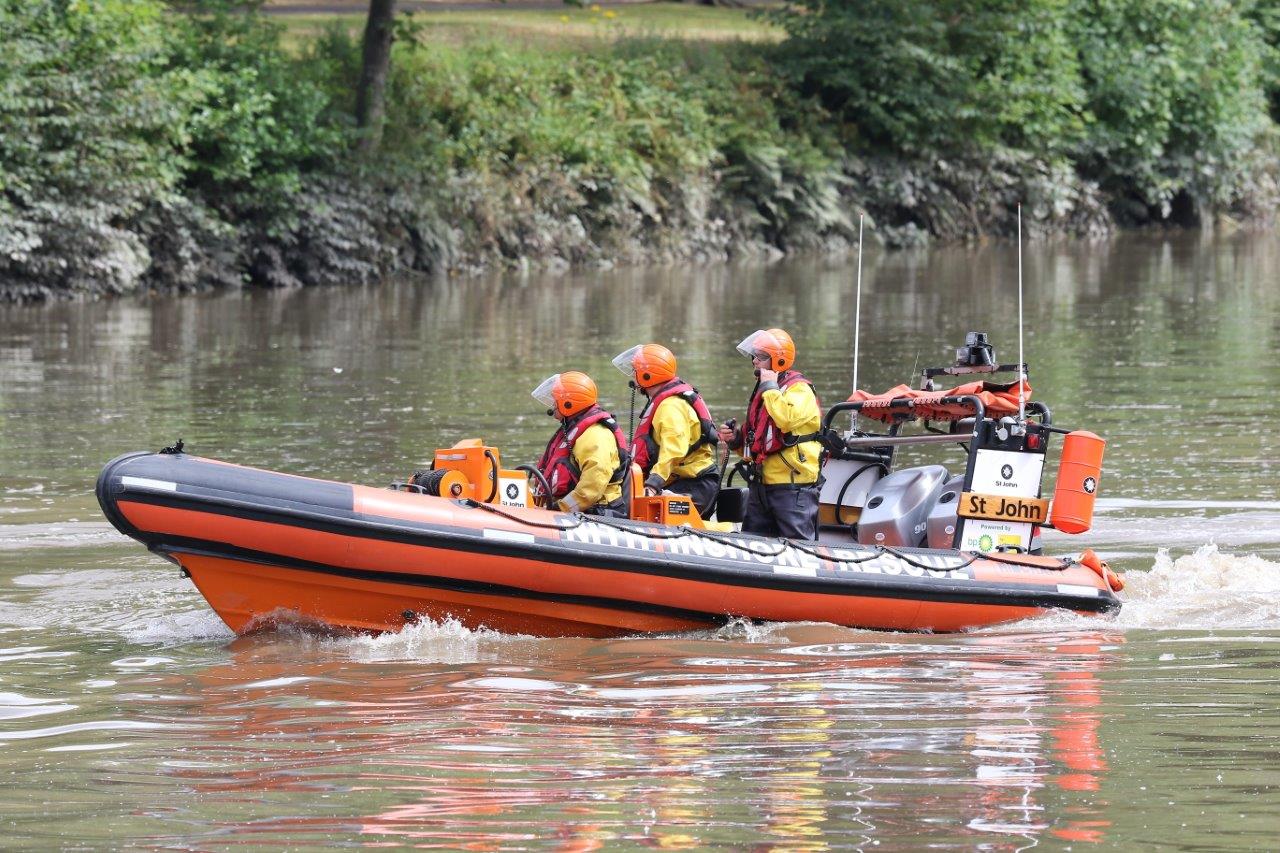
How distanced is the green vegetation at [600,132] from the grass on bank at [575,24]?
14 cm

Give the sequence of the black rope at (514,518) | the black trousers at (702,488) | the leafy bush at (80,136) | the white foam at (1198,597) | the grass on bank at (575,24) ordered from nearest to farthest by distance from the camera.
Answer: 1. the black rope at (514,518)
2. the white foam at (1198,597)
3. the black trousers at (702,488)
4. the leafy bush at (80,136)
5. the grass on bank at (575,24)

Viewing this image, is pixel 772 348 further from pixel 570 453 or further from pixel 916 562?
pixel 916 562

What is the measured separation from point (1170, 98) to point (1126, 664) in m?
36.7

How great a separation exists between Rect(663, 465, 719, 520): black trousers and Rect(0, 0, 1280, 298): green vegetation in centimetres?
1690

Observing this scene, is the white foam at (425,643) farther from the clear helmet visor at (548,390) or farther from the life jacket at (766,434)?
the life jacket at (766,434)

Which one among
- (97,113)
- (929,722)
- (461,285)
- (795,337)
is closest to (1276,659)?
(929,722)

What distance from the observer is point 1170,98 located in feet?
142

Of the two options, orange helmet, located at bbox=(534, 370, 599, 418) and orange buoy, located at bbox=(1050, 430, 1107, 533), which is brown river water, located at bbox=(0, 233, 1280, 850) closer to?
orange buoy, located at bbox=(1050, 430, 1107, 533)

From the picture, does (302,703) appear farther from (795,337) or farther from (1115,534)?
(795,337)

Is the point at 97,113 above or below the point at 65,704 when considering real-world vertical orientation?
above

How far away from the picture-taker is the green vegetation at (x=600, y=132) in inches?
1043

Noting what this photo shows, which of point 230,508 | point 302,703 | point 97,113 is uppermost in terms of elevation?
point 97,113

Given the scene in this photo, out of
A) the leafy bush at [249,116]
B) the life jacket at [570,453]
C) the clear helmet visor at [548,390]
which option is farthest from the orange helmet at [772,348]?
the leafy bush at [249,116]

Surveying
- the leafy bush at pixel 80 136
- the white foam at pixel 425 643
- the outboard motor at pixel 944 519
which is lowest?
the white foam at pixel 425 643
